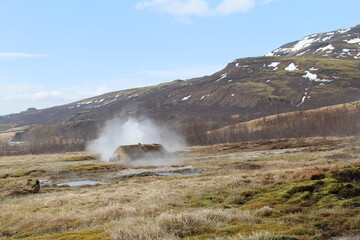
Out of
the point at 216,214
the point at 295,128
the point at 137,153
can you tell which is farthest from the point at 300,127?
the point at 216,214

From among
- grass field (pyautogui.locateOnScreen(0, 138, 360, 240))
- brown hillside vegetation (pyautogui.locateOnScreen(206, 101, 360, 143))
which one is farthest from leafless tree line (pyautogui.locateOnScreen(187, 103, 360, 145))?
grass field (pyautogui.locateOnScreen(0, 138, 360, 240))

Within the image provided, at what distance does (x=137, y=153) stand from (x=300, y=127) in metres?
→ 66.6

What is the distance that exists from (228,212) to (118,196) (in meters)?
10.6

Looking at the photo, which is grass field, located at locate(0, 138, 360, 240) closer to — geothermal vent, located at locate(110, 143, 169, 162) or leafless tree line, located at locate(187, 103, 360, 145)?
geothermal vent, located at locate(110, 143, 169, 162)

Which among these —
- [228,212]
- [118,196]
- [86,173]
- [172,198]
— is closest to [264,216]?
[228,212]

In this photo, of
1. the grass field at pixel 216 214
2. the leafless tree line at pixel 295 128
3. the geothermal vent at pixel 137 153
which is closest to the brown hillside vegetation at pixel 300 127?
the leafless tree line at pixel 295 128

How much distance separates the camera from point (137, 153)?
60500 millimetres

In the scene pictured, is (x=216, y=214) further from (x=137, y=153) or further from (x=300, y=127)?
(x=300, y=127)

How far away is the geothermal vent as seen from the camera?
6012cm

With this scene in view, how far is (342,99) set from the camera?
6171 inches

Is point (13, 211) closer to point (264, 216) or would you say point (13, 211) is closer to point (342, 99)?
point (264, 216)

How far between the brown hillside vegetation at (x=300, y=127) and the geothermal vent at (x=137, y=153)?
50216 millimetres

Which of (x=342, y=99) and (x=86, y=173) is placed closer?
(x=86, y=173)

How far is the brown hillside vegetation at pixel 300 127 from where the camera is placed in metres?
97.2
